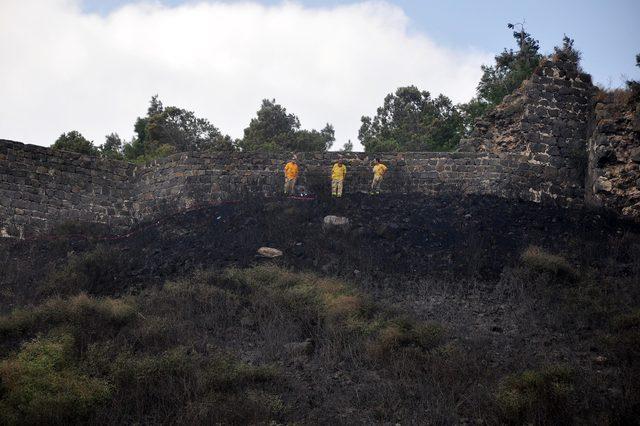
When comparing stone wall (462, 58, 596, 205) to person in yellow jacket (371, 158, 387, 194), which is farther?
person in yellow jacket (371, 158, 387, 194)

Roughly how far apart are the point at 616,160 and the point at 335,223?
7.56m

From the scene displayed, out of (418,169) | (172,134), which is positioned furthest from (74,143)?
(418,169)

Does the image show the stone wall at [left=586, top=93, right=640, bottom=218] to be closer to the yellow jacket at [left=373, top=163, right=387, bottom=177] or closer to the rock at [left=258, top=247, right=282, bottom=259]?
the yellow jacket at [left=373, top=163, right=387, bottom=177]

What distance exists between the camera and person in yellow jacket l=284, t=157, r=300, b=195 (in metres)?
19.3

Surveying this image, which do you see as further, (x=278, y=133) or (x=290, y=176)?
(x=278, y=133)

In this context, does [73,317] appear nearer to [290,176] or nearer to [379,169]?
[290,176]

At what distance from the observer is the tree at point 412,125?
3095 cm

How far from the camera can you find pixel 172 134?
112 feet

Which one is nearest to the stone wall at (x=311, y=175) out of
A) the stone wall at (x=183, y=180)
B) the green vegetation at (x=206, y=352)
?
the stone wall at (x=183, y=180)

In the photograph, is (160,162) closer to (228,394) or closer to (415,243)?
(415,243)

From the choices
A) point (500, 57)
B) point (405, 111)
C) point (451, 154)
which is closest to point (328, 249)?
point (451, 154)

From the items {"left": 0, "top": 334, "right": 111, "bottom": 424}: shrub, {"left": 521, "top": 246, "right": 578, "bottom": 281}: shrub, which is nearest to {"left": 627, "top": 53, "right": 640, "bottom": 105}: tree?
{"left": 521, "top": 246, "right": 578, "bottom": 281}: shrub

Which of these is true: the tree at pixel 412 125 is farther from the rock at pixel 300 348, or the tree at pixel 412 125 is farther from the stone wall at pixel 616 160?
the rock at pixel 300 348

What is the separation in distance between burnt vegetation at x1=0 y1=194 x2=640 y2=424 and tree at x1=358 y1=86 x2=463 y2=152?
12.8m
